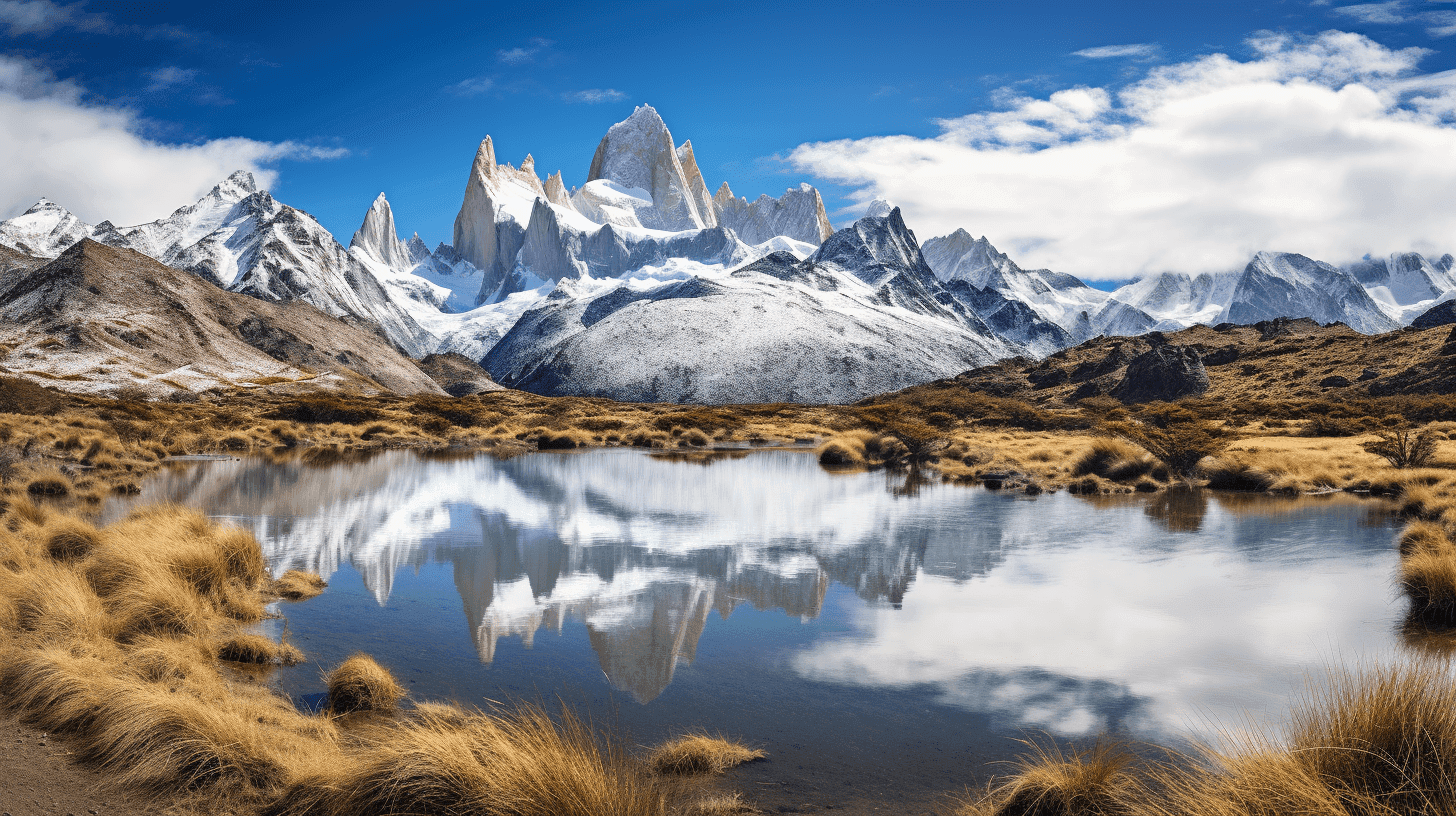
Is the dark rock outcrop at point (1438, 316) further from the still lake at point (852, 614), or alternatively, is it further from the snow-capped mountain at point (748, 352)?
the still lake at point (852, 614)

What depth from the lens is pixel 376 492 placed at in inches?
918

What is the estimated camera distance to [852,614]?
421 inches

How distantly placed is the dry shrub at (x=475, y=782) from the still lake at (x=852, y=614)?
4.94 feet

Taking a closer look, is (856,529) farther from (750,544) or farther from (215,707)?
(215,707)

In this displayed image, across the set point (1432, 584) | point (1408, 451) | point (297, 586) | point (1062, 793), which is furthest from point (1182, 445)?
point (297, 586)

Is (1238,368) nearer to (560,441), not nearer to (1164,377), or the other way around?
(1164,377)

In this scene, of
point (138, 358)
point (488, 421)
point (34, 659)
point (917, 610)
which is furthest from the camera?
point (138, 358)

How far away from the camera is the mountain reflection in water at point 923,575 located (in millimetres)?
8281

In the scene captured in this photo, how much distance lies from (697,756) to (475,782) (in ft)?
6.07

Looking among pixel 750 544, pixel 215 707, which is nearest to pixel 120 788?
pixel 215 707

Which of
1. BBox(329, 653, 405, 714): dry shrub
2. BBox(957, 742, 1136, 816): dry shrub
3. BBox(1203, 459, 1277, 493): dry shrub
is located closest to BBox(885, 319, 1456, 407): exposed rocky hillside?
BBox(1203, 459, 1277, 493): dry shrub

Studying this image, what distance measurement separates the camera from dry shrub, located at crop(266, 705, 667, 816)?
4.66 meters

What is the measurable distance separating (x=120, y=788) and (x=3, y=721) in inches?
75.3

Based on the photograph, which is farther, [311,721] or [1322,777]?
[311,721]
